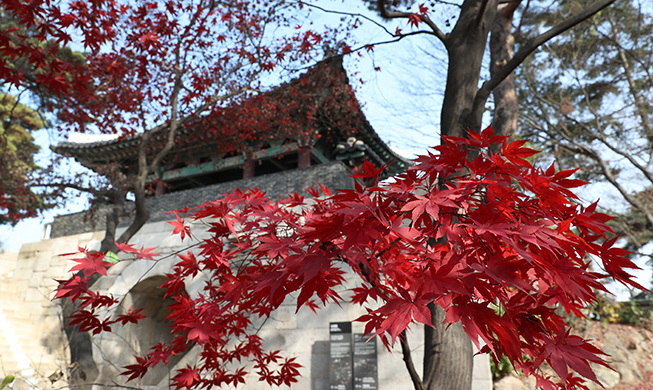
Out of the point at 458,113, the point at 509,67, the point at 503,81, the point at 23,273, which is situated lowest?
the point at 23,273

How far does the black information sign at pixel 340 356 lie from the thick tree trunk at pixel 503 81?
12.3ft

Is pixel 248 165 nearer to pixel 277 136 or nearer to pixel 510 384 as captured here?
pixel 277 136

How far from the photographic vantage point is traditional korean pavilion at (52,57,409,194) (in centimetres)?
748

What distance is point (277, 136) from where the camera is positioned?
8078mm

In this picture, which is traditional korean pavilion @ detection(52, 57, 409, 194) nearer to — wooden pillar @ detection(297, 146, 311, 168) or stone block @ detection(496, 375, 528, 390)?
wooden pillar @ detection(297, 146, 311, 168)

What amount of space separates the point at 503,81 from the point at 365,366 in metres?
4.76

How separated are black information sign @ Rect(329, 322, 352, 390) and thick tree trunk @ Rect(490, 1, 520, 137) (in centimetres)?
374

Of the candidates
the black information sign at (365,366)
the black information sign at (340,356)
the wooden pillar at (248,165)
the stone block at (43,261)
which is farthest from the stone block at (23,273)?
the black information sign at (365,366)

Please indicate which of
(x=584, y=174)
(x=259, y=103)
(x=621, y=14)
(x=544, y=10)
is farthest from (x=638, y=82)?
(x=259, y=103)

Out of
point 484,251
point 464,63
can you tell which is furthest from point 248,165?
point 484,251

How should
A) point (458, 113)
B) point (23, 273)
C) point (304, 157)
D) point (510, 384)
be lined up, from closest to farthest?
point (458, 113)
point (510, 384)
point (304, 157)
point (23, 273)

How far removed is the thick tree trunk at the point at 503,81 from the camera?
5828mm

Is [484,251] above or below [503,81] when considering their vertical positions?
below

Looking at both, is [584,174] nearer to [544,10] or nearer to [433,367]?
[544,10]
